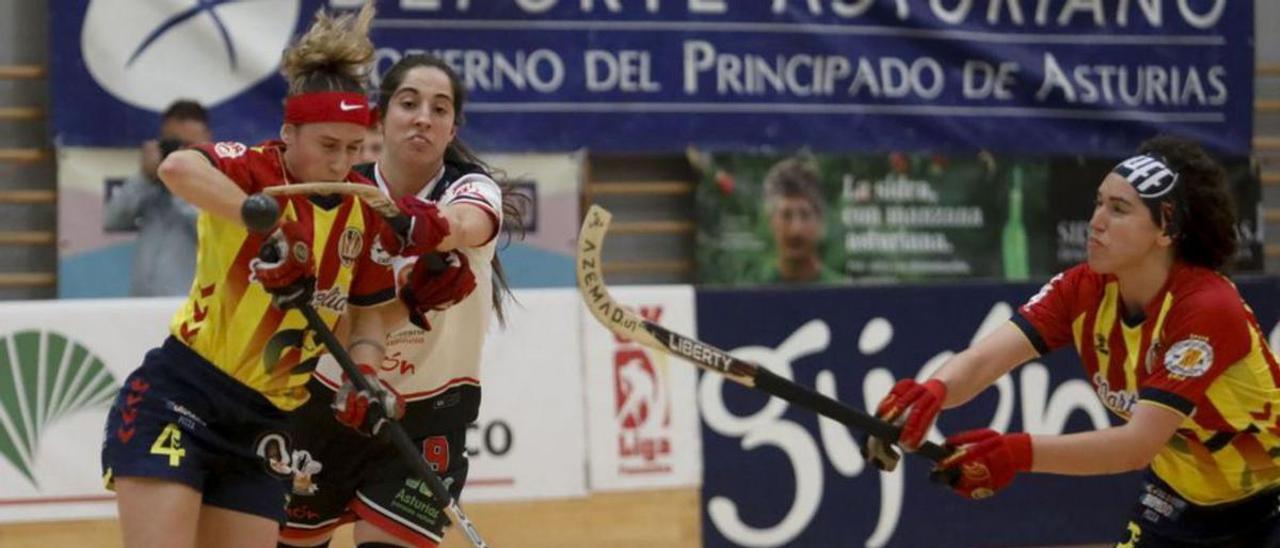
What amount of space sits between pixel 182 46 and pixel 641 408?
3.08 m

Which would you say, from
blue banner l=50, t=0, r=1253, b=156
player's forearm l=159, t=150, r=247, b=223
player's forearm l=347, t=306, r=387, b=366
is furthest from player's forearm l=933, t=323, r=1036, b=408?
blue banner l=50, t=0, r=1253, b=156

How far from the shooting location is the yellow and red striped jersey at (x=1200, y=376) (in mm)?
4359

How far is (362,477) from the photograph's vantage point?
16.6 feet

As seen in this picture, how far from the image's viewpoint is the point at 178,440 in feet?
14.0

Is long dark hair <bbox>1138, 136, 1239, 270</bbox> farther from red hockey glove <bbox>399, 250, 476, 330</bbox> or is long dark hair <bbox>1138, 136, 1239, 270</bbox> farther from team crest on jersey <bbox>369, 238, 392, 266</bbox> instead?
team crest on jersey <bbox>369, 238, 392, 266</bbox>

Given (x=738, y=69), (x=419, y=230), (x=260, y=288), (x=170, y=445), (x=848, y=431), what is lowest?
(x=848, y=431)

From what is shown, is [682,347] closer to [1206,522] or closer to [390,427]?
[390,427]

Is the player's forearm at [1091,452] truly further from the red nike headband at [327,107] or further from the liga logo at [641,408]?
the liga logo at [641,408]

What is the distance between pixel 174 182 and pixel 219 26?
524 centimetres

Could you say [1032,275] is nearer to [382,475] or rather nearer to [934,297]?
[934,297]

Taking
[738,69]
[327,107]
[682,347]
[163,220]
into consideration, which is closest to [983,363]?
[682,347]

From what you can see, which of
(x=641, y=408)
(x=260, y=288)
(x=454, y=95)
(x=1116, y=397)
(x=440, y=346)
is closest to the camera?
(x=260, y=288)

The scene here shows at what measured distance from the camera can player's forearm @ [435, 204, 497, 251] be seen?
4.46m

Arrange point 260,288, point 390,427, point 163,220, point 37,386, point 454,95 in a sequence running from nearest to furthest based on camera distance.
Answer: point 260,288, point 390,427, point 454,95, point 37,386, point 163,220
